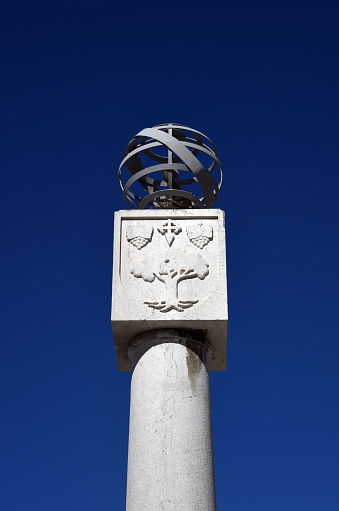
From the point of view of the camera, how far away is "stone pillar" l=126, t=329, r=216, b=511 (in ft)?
21.2

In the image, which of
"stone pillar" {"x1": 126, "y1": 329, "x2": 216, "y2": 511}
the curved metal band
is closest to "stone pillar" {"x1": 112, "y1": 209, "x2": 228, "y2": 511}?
"stone pillar" {"x1": 126, "y1": 329, "x2": 216, "y2": 511}

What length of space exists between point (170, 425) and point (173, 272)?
5.96 ft

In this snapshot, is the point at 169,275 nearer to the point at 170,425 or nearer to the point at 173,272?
the point at 173,272

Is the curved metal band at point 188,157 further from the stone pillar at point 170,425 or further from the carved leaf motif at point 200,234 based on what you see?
the stone pillar at point 170,425

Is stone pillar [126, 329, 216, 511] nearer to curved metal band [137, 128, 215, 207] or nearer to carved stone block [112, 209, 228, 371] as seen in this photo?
carved stone block [112, 209, 228, 371]

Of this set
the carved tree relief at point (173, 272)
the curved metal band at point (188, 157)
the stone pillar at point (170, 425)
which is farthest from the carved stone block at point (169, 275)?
the curved metal band at point (188, 157)

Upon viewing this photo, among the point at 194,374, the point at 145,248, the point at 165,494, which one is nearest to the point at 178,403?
the point at 194,374

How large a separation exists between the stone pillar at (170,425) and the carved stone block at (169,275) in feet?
0.79

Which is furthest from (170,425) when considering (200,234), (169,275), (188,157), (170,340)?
(188,157)

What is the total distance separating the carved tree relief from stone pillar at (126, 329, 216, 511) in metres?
0.33

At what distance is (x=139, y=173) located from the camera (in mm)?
8555

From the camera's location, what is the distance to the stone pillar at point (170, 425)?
648 centimetres
